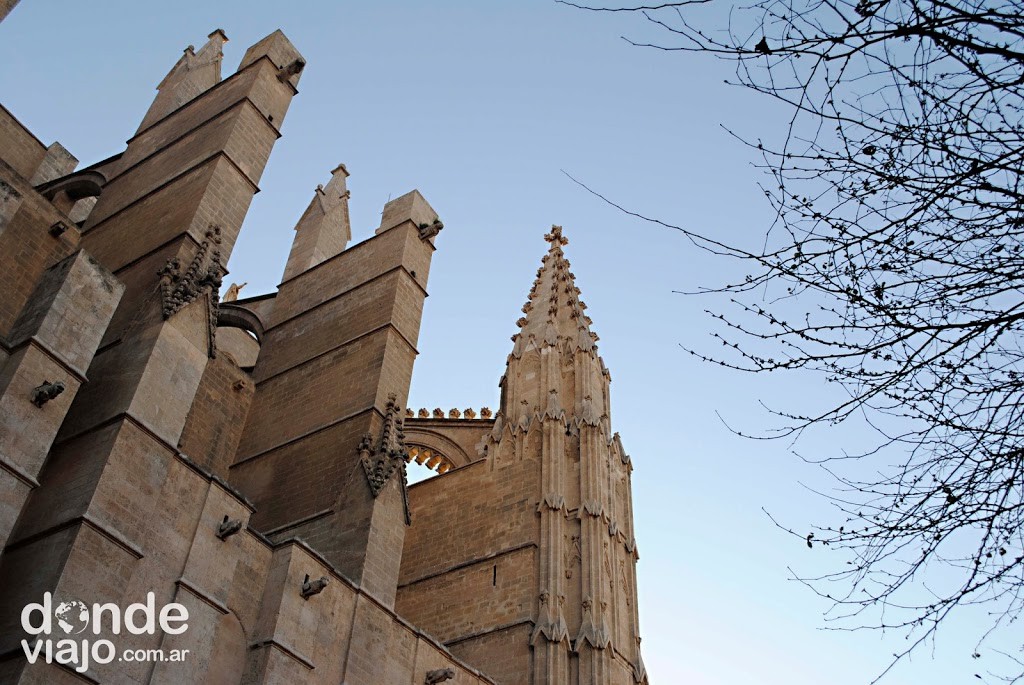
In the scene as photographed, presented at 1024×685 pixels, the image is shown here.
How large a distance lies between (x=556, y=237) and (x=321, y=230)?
20.8ft

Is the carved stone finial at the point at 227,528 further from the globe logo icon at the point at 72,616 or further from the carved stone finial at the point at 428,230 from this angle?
the carved stone finial at the point at 428,230

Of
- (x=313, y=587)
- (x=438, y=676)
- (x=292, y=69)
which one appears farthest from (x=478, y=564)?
(x=292, y=69)

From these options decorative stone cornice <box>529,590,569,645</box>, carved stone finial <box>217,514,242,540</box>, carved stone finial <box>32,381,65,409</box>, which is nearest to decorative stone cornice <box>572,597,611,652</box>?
decorative stone cornice <box>529,590,569,645</box>

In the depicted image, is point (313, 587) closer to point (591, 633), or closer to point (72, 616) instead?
point (72, 616)

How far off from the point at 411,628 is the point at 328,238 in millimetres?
9048

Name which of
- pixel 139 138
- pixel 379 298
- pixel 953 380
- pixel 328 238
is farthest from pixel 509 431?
pixel 953 380

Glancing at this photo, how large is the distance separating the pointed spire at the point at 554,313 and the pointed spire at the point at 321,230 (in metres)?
3.93

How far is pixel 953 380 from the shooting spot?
4.27 meters

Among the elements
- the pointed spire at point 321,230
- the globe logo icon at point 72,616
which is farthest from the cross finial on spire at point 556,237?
the globe logo icon at point 72,616

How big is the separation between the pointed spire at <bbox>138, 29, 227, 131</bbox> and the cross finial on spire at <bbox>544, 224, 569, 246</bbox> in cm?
810

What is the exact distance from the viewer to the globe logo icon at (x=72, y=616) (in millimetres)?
7520

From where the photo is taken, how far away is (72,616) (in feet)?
25.0

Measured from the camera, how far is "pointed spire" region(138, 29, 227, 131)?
55.5 ft

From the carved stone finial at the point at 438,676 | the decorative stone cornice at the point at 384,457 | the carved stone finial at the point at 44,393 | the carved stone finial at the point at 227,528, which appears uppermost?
Result: the decorative stone cornice at the point at 384,457
